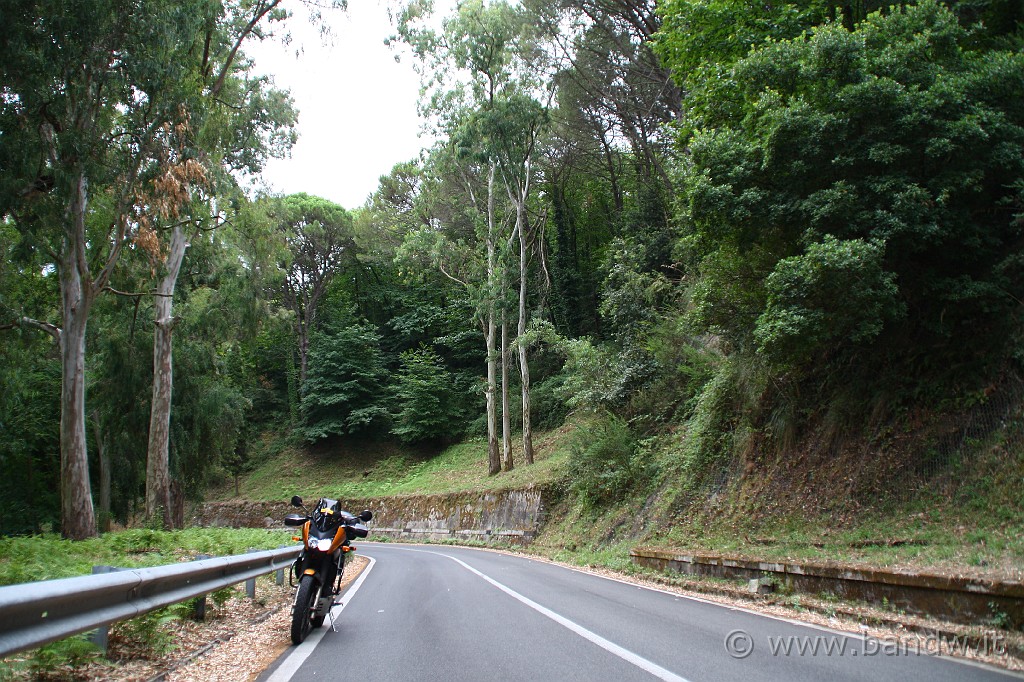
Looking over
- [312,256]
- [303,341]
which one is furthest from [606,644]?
[312,256]

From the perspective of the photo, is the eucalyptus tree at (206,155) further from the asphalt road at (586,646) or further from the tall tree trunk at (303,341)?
the tall tree trunk at (303,341)

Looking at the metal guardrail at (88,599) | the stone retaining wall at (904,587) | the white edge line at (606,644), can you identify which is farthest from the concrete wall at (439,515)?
the metal guardrail at (88,599)

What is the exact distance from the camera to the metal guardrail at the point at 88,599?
305cm

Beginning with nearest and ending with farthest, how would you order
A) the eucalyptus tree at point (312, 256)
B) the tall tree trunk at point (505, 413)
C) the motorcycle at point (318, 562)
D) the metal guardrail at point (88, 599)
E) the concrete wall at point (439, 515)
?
1. the metal guardrail at point (88, 599)
2. the motorcycle at point (318, 562)
3. the concrete wall at point (439, 515)
4. the tall tree trunk at point (505, 413)
5. the eucalyptus tree at point (312, 256)

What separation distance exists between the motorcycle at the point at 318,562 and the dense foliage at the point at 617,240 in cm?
681

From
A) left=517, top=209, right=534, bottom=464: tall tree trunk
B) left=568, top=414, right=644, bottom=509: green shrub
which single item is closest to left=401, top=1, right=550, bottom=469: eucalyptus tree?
left=517, top=209, right=534, bottom=464: tall tree trunk

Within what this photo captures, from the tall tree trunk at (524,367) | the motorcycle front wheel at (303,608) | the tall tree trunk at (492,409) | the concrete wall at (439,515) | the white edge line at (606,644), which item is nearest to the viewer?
the white edge line at (606,644)

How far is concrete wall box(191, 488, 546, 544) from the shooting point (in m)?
23.5

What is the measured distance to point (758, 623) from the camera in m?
6.83

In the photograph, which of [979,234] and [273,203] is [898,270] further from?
[273,203]

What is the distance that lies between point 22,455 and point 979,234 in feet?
105

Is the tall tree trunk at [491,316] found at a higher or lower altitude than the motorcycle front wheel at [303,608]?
higher
